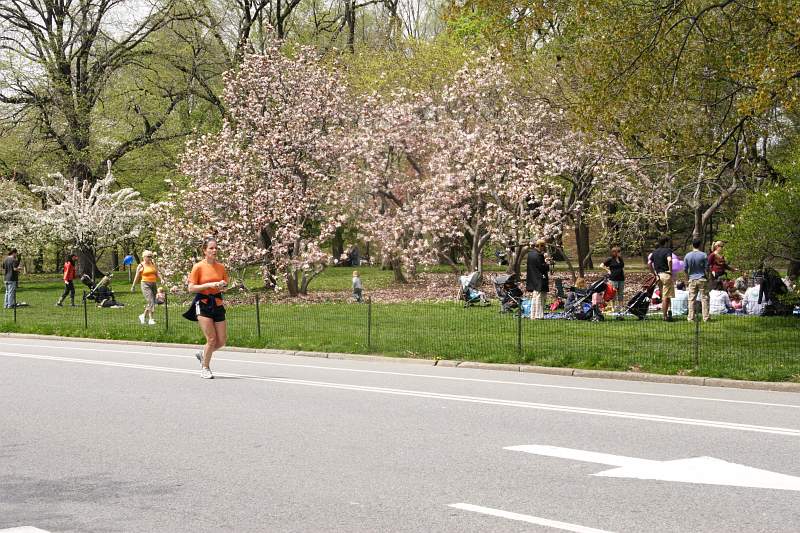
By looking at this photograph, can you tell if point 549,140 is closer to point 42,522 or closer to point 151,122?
point 151,122

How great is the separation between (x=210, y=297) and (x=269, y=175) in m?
20.5

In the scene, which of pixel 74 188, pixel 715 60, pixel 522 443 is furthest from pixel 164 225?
pixel 522 443

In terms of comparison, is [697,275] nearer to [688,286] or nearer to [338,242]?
[688,286]

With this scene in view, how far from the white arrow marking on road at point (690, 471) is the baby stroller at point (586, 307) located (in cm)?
1435

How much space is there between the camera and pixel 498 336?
63.5ft

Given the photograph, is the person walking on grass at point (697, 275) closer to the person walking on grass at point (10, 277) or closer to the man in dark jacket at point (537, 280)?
the man in dark jacket at point (537, 280)

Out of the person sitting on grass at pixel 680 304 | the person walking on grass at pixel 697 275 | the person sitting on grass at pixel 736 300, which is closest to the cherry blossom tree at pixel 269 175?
the person sitting on grass at pixel 680 304

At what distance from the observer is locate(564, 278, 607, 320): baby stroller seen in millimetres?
22891

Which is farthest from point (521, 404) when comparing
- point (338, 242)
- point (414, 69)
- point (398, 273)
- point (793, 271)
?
point (338, 242)

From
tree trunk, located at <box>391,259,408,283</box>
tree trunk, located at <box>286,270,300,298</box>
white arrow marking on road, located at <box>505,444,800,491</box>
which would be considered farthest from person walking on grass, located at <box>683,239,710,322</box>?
tree trunk, located at <box>391,259,408,283</box>

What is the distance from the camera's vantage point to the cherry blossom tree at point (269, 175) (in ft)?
113

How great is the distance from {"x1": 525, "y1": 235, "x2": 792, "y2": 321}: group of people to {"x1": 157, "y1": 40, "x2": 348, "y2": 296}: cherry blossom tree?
38.0ft

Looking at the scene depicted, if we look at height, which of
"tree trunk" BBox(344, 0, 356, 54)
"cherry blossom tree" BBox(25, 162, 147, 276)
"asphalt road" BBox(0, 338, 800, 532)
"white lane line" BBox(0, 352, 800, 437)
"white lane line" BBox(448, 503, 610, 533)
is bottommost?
"white lane line" BBox(0, 352, 800, 437)

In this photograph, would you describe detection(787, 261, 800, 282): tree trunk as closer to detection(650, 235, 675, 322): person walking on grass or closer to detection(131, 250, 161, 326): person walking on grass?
detection(650, 235, 675, 322): person walking on grass
